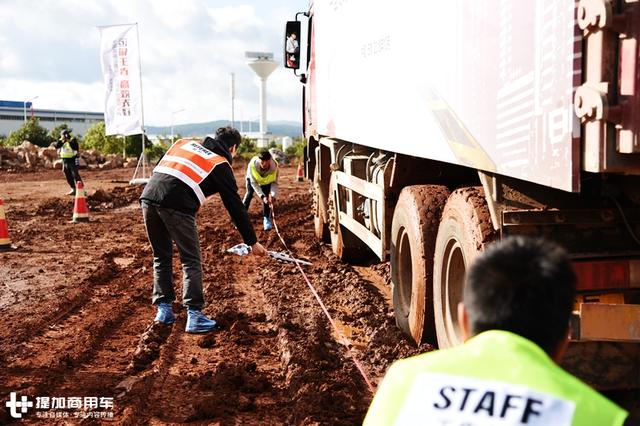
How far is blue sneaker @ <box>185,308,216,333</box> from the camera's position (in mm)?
6363

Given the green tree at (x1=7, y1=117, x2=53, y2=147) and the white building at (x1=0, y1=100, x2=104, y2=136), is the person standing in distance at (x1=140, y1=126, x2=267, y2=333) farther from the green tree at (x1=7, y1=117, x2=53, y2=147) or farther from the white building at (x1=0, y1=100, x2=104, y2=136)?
the white building at (x1=0, y1=100, x2=104, y2=136)

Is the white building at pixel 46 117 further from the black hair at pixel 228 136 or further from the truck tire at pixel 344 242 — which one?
the black hair at pixel 228 136

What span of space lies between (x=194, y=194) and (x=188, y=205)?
0.11 meters

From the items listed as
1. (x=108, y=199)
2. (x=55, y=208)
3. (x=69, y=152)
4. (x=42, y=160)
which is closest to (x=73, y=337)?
(x=55, y=208)

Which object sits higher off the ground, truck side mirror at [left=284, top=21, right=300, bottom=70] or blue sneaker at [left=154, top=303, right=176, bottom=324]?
truck side mirror at [left=284, top=21, right=300, bottom=70]

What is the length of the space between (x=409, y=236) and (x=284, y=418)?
1.83m

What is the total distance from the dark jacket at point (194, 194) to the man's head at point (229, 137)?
27 centimetres

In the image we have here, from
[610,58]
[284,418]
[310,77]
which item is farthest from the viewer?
[310,77]

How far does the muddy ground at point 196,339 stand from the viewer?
4.57 m

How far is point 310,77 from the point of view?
1108 cm

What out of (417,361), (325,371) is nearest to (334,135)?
(325,371)

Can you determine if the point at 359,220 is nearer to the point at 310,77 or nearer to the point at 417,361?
the point at 310,77

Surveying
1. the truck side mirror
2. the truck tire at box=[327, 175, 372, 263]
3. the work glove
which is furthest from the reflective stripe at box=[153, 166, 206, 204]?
the truck side mirror

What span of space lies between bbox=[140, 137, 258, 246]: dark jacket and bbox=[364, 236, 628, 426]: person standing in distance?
186 inches
